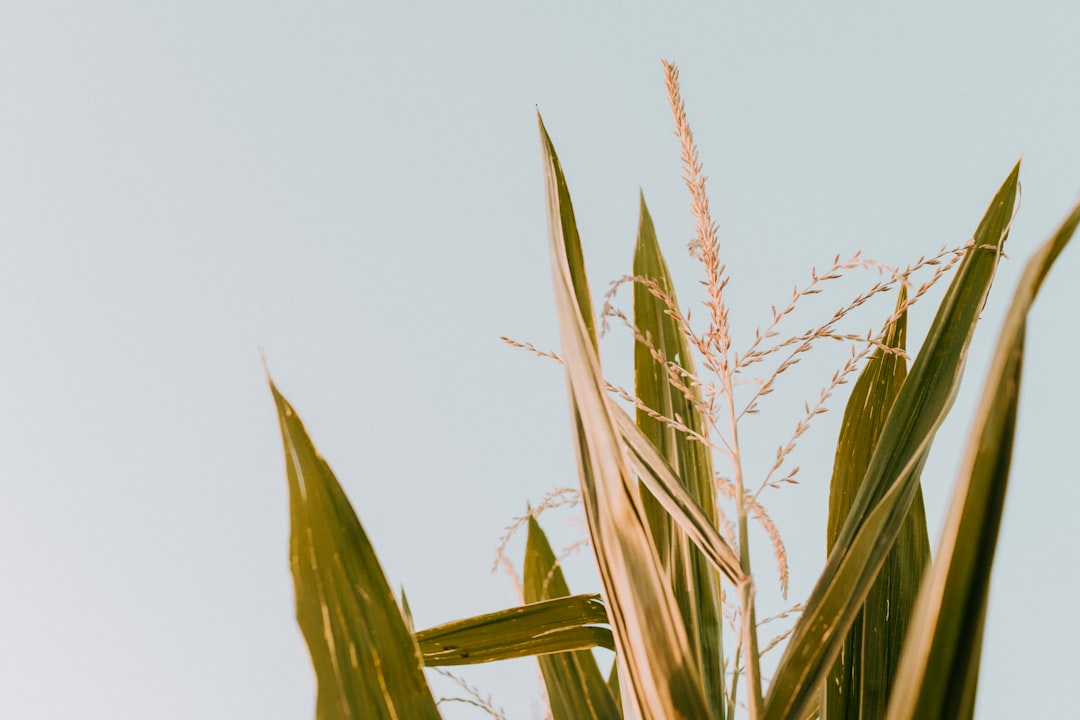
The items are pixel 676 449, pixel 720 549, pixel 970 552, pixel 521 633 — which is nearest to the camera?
pixel 970 552

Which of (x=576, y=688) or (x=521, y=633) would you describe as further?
(x=576, y=688)

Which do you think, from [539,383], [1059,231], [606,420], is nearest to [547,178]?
[606,420]

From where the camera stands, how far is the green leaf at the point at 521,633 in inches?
23.1

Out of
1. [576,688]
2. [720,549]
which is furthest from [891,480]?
[576,688]

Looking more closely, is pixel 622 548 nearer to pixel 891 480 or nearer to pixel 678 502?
pixel 678 502

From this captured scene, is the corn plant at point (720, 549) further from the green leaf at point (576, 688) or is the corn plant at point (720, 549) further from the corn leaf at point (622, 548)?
the green leaf at point (576, 688)

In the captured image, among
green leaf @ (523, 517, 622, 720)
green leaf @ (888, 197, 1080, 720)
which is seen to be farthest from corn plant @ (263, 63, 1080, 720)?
green leaf @ (523, 517, 622, 720)

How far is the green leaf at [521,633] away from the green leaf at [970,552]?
0.83ft

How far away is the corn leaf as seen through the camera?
0.43 meters

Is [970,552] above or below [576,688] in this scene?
above

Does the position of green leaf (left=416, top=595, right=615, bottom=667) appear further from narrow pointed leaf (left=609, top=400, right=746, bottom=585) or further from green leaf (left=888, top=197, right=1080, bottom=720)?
green leaf (left=888, top=197, right=1080, bottom=720)

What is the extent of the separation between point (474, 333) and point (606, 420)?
2.49 meters

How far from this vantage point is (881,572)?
2.11ft

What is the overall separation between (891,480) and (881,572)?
0.53 ft
